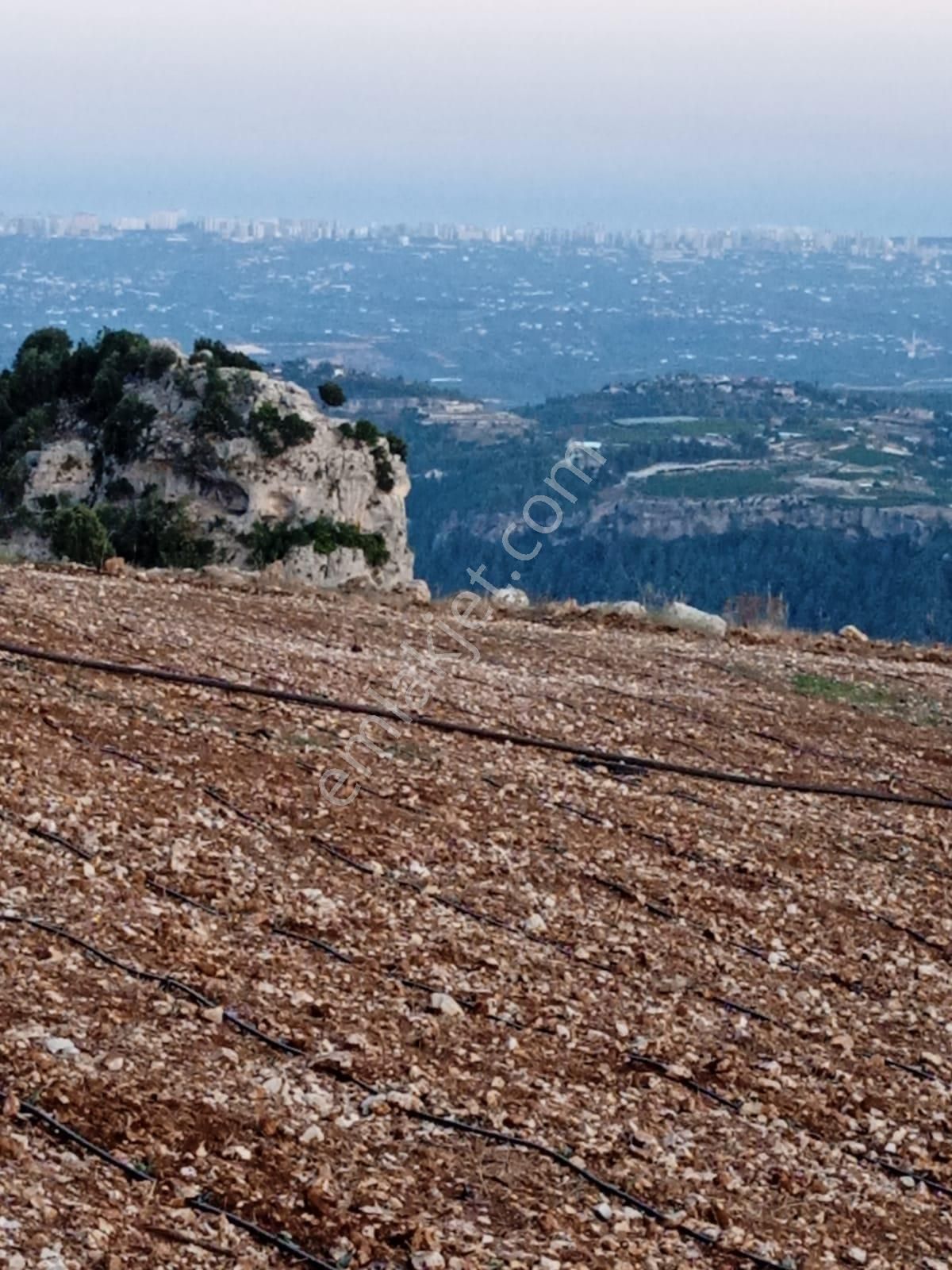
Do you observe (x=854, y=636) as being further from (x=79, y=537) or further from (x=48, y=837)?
(x=79, y=537)

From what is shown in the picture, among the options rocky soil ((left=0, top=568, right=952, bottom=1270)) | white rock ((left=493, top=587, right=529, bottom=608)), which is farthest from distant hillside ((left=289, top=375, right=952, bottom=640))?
rocky soil ((left=0, top=568, right=952, bottom=1270))

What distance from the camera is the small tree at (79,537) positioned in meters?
21.1

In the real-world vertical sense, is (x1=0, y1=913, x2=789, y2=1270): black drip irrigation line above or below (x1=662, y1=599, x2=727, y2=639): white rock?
below

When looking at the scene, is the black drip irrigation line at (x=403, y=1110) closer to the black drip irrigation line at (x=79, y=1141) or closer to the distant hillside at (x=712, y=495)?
the black drip irrigation line at (x=79, y=1141)

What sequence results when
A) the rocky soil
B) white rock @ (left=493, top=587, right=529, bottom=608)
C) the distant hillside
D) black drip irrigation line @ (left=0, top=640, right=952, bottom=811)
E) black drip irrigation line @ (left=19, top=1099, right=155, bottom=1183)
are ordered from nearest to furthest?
black drip irrigation line @ (left=19, top=1099, right=155, bottom=1183) → the rocky soil → black drip irrigation line @ (left=0, top=640, right=952, bottom=811) → white rock @ (left=493, top=587, right=529, bottom=608) → the distant hillside

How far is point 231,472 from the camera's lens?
86.9ft

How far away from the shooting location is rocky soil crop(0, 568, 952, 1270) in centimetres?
476

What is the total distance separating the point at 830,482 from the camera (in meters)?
76.6

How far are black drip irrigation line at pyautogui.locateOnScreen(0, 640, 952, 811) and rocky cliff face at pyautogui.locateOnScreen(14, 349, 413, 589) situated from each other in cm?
1628

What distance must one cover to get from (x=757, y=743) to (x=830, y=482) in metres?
68.3

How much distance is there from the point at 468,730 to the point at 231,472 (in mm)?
17941

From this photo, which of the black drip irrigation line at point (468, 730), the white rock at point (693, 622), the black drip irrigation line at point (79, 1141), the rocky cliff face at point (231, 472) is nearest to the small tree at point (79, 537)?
the rocky cliff face at point (231, 472)

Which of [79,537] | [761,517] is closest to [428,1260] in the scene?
[79,537]

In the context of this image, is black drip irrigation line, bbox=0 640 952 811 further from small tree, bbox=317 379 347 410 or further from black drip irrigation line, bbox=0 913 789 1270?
small tree, bbox=317 379 347 410
